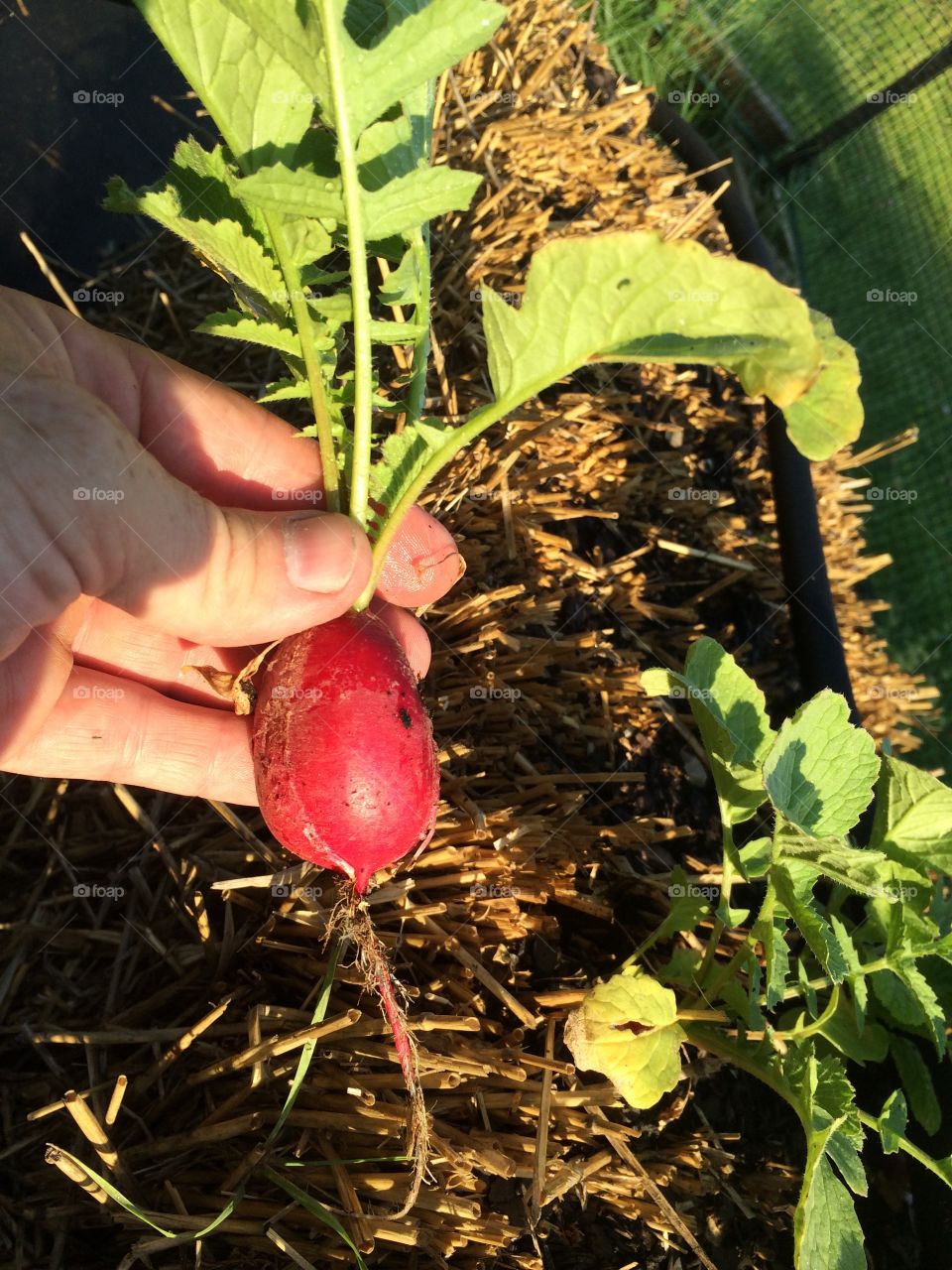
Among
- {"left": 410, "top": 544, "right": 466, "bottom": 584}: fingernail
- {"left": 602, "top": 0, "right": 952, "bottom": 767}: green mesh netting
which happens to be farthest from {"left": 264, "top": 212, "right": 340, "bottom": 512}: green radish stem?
{"left": 602, "top": 0, "right": 952, "bottom": 767}: green mesh netting

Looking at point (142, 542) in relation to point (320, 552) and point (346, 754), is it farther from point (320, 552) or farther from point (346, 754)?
point (346, 754)

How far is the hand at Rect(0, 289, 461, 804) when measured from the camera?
4.64 feet

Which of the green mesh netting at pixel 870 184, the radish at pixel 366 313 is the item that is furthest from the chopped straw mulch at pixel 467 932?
the green mesh netting at pixel 870 184

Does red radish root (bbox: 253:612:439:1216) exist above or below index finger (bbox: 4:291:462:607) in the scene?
below

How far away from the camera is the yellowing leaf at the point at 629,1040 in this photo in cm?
159

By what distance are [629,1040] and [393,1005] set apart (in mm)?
405

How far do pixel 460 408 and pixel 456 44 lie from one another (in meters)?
1.10

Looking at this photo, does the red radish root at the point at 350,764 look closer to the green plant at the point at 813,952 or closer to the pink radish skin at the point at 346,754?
the pink radish skin at the point at 346,754

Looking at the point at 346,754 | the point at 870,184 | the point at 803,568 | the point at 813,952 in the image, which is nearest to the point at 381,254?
the point at 346,754

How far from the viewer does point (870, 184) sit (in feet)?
13.8

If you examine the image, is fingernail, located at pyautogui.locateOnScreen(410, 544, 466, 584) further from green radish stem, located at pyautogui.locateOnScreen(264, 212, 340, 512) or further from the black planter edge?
the black planter edge

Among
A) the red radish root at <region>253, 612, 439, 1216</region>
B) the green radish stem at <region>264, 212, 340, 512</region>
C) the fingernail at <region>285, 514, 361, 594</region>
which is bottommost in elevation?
the red radish root at <region>253, 612, 439, 1216</region>

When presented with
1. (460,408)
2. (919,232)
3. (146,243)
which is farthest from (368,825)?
(919,232)

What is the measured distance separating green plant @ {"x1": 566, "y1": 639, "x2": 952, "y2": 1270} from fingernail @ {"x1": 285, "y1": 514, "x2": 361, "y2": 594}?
0.57 metres
